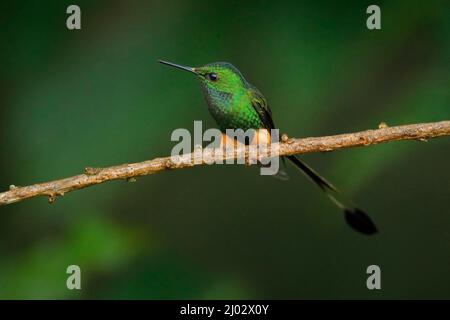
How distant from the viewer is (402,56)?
11.6 feet

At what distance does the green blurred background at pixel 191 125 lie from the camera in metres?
3.37

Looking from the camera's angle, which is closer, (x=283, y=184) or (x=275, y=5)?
(x=275, y=5)

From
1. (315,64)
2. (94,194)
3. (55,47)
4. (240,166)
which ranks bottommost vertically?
(94,194)

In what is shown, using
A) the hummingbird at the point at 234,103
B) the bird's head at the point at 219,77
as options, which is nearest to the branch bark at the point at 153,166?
the hummingbird at the point at 234,103

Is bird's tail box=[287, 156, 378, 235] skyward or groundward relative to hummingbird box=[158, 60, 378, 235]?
groundward

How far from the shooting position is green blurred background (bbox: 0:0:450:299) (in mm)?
3365

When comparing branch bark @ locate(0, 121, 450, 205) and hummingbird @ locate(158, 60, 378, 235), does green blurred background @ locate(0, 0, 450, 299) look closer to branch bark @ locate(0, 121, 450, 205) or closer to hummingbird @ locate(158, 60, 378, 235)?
hummingbird @ locate(158, 60, 378, 235)

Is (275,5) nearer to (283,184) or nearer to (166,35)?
(166,35)

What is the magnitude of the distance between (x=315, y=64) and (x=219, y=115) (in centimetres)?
68

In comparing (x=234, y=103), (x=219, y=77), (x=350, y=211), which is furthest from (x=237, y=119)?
(x=350, y=211)

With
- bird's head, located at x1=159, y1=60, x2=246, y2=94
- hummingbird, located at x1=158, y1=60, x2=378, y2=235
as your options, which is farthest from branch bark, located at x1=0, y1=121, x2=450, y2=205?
bird's head, located at x1=159, y1=60, x2=246, y2=94

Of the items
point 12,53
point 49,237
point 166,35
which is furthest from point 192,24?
point 49,237

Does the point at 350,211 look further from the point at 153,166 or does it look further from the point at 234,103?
the point at 153,166

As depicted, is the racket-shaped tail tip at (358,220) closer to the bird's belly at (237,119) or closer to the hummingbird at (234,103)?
the hummingbird at (234,103)
